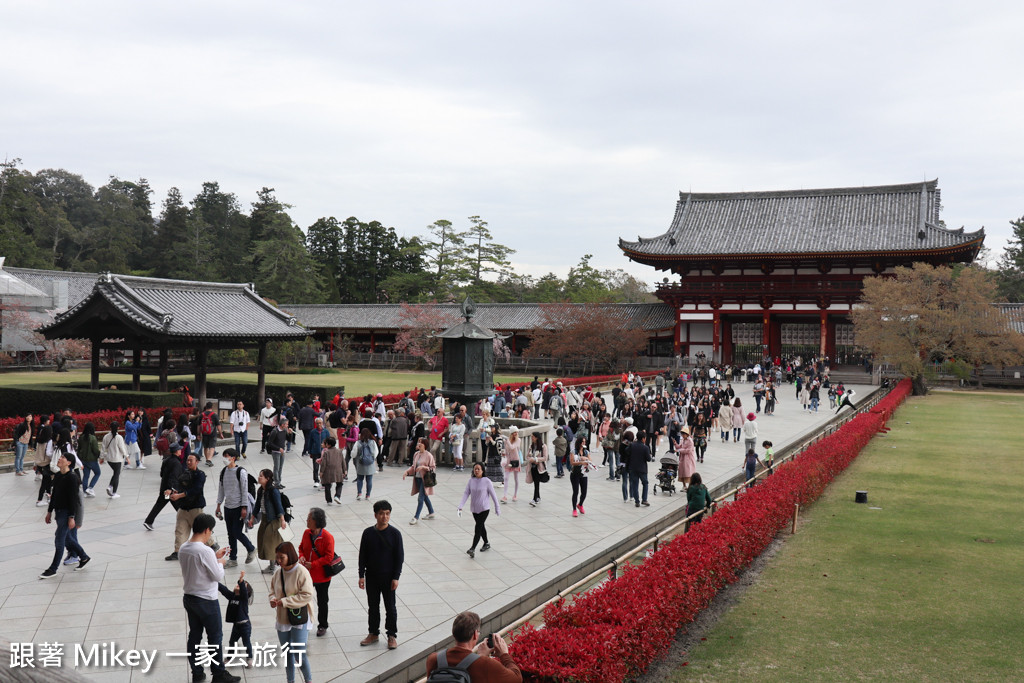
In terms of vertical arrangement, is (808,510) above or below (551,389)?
below

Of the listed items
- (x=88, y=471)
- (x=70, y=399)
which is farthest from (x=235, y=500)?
(x=70, y=399)

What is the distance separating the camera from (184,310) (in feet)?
82.5

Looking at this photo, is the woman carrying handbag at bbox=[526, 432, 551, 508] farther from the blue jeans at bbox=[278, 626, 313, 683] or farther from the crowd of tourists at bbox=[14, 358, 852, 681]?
the blue jeans at bbox=[278, 626, 313, 683]

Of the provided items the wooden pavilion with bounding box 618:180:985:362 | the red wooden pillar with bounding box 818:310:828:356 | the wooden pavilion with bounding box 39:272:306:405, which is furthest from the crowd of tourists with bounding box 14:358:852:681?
the wooden pavilion with bounding box 618:180:985:362

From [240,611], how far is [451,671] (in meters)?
2.83

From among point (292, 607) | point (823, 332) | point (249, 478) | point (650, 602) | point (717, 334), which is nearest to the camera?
point (292, 607)

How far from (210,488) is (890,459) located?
1700cm

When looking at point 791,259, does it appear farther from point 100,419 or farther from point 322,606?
point 322,606

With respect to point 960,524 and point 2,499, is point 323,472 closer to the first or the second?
point 2,499

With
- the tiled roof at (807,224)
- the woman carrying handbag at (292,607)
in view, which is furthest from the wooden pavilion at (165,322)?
the tiled roof at (807,224)

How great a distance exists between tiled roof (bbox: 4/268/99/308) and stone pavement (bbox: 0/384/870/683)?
45.2 metres

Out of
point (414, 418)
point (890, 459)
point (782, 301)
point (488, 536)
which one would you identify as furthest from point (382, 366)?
point (488, 536)

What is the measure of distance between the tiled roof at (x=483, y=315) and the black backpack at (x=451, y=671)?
44.0 meters

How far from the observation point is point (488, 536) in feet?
36.8
